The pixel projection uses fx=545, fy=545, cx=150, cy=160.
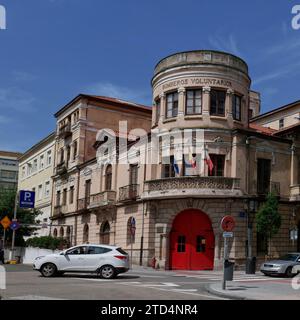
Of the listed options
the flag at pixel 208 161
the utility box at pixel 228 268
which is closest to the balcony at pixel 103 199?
the flag at pixel 208 161

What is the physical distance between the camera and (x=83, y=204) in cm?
4709

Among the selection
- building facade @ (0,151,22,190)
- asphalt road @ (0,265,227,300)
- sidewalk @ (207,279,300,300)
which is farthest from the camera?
building facade @ (0,151,22,190)

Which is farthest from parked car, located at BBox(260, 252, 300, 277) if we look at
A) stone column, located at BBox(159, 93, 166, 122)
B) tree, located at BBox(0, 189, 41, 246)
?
tree, located at BBox(0, 189, 41, 246)

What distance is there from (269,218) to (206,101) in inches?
329

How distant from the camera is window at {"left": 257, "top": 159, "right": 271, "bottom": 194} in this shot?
116ft

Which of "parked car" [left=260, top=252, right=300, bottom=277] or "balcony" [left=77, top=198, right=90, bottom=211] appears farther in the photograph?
"balcony" [left=77, top=198, right=90, bottom=211]

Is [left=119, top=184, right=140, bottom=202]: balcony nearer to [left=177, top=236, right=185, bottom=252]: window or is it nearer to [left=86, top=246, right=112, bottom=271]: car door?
[left=177, top=236, right=185, bottom=252]: window

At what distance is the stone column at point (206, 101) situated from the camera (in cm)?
3481

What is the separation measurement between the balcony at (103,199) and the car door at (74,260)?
16230 mm

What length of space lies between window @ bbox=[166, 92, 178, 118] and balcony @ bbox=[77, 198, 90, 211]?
13.4 m

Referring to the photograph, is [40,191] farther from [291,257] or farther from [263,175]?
[291,257]

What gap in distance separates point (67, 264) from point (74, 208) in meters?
26.1
